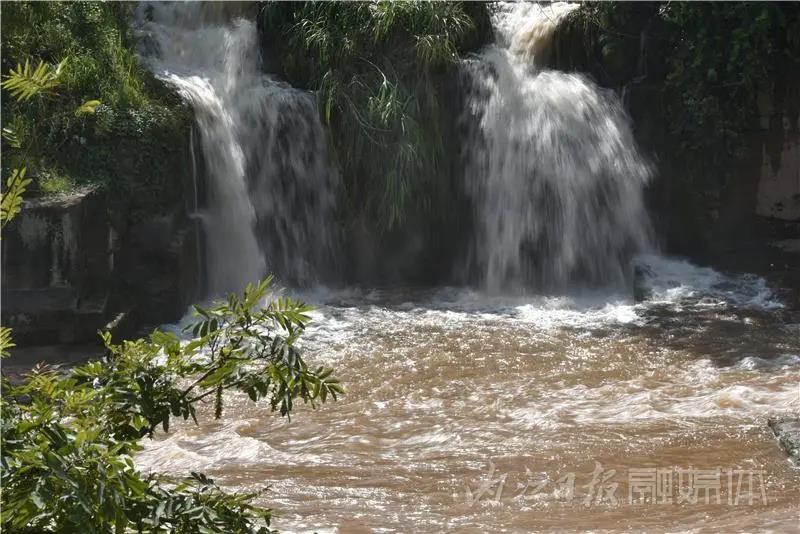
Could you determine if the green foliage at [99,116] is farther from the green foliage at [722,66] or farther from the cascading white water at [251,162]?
the green foliage at [722,66]

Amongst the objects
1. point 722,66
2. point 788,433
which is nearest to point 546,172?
point 722,66

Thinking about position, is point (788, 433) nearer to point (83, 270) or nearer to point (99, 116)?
point (83, 270)

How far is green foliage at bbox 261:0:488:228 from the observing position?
10.6m

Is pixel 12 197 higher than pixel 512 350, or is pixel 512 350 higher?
pixel 12 197

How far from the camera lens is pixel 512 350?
28.6 feet

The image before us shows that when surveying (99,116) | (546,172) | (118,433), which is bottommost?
(118,433)

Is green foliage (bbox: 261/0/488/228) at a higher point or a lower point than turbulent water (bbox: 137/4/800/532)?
higher

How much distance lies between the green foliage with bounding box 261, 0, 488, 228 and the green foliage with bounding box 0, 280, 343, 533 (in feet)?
26.0

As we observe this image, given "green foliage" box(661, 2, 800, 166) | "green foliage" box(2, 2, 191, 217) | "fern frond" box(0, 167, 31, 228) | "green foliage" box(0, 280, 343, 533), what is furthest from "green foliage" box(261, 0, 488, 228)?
"fern frond" box(0, 167, 31, 228)

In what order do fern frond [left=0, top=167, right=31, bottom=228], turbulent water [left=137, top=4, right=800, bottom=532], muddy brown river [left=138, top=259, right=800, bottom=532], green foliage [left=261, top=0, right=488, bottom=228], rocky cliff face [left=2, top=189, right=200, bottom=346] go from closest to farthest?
fern frond [left=0, top=167, right=31, bottom=228] → muddy brown river [left=138, top=259, right=800, bottom=532] → turbulent water [left=137, top=4, right=800, bottom=532] → rocky cliff face [left=2, top=189, right=200, bottom=346] → green foliage [left=261, top=0, right=488, bottom=228]

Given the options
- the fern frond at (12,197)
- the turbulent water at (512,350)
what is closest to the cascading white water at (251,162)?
the turbulent water at (512,350)

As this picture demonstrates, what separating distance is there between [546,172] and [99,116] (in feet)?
14.5

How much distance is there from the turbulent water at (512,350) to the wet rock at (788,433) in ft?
0.27

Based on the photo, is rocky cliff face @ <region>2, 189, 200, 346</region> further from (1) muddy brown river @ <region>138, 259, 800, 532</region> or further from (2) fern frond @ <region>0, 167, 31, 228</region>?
(2) fern frond @ <region>0, 167, 31, 228</region>
